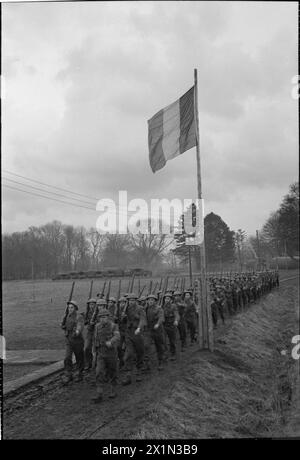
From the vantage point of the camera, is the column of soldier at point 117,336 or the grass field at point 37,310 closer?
the column of soldier at point 117,336

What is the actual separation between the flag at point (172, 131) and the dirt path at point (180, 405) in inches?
221

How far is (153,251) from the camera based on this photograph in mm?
24141

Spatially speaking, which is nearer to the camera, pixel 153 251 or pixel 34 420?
pixel 34 420

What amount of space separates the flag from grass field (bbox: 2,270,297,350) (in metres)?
7.02

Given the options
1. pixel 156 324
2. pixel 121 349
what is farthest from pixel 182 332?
pixel 121 349

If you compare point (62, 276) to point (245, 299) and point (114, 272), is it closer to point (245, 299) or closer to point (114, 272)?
point (114, 272)

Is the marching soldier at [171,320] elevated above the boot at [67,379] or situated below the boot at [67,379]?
above

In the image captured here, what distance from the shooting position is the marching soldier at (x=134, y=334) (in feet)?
32.4

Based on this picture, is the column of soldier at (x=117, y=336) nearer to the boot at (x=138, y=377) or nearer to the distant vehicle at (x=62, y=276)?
the boot at (x=138, y=377)

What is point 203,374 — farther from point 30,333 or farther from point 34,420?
point 30,333

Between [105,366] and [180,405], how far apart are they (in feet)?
5.22

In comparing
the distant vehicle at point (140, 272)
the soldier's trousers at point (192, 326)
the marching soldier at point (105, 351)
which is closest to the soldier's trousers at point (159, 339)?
the marching soldier at point (105, 351)
